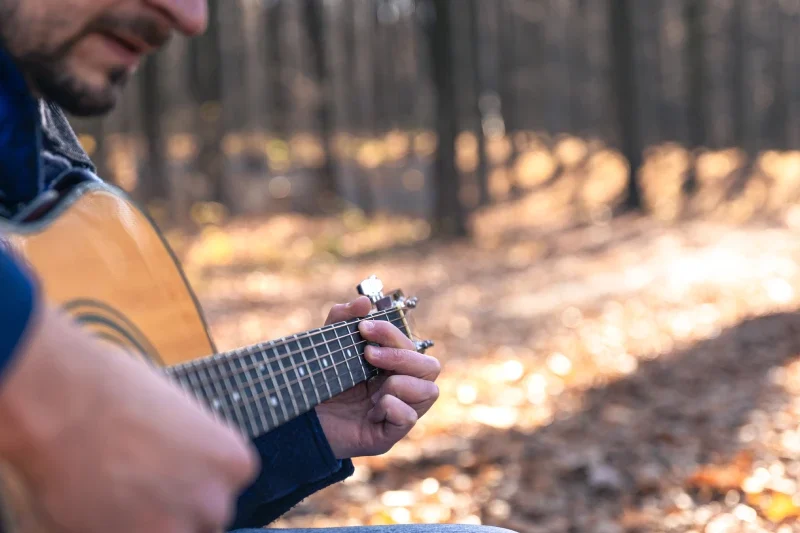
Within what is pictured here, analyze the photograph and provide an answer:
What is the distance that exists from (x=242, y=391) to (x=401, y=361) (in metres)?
0.45

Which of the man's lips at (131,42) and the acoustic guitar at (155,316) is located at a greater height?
the man's lips at (131,42)

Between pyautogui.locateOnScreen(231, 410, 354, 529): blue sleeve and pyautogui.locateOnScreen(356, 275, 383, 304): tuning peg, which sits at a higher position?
pyautogui.locateOnScreen(356, 275, 383, 304): tuning peg

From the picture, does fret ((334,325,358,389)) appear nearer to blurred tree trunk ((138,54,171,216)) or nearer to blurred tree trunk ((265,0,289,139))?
blurred tree trunk ((138,54,171,216))

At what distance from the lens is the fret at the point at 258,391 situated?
144 cm

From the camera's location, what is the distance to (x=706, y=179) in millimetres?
21688

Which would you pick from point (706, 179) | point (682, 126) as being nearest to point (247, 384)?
point (706, 179)

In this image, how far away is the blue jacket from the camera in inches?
56.8

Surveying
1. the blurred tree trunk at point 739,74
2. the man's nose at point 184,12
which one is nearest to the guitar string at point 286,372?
the man's nose at point 184,12

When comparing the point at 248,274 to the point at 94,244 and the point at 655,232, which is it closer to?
the point at 655,232

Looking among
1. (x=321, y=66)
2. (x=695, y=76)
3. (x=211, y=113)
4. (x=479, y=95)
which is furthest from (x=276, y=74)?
(x=695, y=76)

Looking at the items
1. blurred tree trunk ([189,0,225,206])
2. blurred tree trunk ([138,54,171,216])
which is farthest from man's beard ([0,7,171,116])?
blurred tree trunk ([189,0,225,206])

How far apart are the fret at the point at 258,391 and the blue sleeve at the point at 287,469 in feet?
1.21

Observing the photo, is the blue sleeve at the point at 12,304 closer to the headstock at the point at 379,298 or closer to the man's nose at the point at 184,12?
the man's nose at the point at 184,12

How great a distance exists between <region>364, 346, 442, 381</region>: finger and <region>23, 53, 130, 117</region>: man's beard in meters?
0.66
